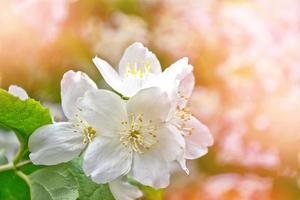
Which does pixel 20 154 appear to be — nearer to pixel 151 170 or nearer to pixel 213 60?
pixel 151 170

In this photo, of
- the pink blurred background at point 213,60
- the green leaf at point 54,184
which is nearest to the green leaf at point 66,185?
the green leaf at point 54,184

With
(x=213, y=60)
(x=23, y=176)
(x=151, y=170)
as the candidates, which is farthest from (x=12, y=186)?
(x=213, y=60)

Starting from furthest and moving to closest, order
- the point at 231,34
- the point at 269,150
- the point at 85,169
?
the point at 231,34
the point at 269,150
the point at 85,169

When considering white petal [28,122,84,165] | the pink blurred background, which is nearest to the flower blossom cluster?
white petal [28,122,84,165]

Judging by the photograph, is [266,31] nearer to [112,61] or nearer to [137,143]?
[112,61]

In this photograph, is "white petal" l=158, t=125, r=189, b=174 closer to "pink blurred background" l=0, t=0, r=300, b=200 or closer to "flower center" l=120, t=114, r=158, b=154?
"flower center" l=120, t=114, r=158, b=154

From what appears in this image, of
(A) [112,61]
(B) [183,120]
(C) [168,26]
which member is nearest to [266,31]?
(C) [168,26]
